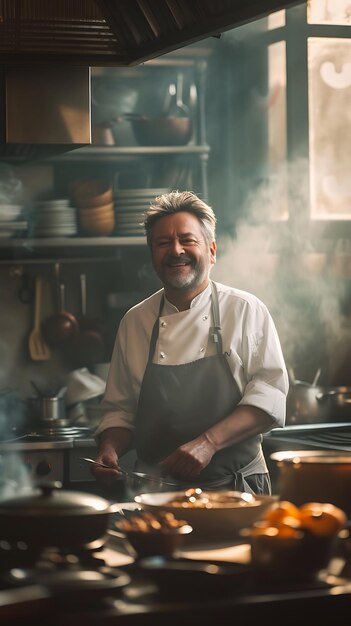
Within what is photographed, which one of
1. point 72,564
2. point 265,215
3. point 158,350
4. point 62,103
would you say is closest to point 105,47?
point 62,103

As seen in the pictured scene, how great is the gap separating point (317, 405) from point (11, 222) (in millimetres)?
1680

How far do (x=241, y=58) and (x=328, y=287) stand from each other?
1313mm

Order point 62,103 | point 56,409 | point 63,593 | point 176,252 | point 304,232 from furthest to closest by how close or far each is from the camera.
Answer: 1. point 304,232
2. point 56,409
3. point 176,252
4. point 62,103
5. point 63,593

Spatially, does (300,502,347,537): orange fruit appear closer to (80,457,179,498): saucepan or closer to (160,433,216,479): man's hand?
(80,457,179,498): saucepan

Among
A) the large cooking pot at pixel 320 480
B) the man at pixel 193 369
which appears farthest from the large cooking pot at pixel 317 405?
the large cooking pot at pixel 320 480

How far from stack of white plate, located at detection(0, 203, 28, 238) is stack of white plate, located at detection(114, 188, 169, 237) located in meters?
0.46

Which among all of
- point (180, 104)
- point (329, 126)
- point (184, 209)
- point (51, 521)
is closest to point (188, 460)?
point (184, 209)

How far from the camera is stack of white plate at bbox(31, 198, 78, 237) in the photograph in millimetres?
4824

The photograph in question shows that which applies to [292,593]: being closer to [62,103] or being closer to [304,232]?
[62,103]

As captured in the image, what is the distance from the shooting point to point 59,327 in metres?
5.11

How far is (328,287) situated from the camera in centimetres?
530

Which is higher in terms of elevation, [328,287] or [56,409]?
[328,287]

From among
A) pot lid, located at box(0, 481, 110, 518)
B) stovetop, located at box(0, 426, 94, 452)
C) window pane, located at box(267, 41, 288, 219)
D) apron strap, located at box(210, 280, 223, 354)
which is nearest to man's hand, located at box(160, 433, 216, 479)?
apron strap, located at box(210, 280, 223, 354)

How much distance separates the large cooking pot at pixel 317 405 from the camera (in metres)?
4.70
